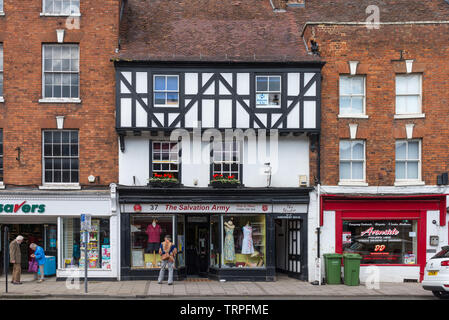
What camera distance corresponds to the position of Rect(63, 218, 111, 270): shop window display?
20734 millimetres

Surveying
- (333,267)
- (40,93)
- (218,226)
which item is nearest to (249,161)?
(218,226)

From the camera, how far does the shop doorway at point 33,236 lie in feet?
71.2

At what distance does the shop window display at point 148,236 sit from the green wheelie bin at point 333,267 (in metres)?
5.87

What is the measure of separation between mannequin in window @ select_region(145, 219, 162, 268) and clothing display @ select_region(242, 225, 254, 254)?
10.5ft

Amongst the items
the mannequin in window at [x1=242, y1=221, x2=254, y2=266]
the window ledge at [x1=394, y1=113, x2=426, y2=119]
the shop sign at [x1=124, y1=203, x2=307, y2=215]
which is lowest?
the mannequin in window at [x1=242, y1=221, x2=254, y2=266]

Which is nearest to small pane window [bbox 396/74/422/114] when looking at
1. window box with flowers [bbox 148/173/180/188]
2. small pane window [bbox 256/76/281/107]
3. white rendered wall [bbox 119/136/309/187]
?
white rendered wall [bbox 119/136/309/187]

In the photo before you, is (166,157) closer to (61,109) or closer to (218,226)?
(218,226)

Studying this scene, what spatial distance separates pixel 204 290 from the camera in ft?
60.2

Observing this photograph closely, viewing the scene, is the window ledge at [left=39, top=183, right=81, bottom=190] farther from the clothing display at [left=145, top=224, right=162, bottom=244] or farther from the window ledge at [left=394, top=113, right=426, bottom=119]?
the window ledge at [left=394, top=113, right=426, bottom=119]

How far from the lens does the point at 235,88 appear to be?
2073 centimetres

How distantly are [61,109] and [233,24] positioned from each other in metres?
8.04

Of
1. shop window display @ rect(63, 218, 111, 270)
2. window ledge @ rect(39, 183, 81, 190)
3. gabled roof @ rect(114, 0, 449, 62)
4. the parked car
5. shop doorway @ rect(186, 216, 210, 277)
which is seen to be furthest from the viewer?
shop doorway @ rect(186, 216, 210, 277)

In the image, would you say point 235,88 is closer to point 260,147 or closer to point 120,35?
point 260,147

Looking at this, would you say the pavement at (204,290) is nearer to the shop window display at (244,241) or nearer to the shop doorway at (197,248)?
the shop window display at (244,241)
